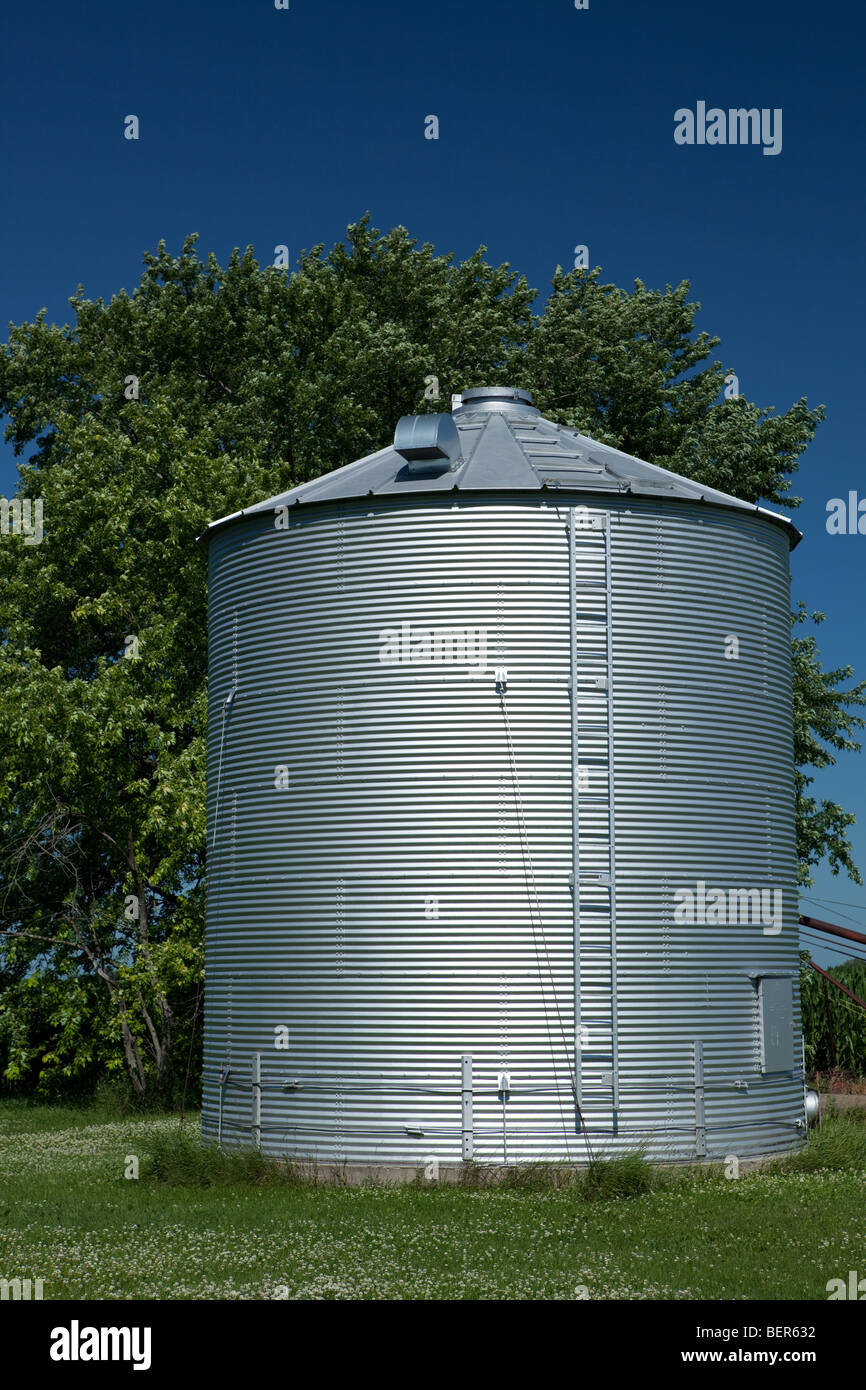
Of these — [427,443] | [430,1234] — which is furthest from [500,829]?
[430,1234]

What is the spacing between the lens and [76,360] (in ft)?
128

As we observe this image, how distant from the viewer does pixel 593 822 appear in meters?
17.4

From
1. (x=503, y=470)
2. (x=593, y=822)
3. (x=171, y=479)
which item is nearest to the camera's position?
(x=593, y=822)

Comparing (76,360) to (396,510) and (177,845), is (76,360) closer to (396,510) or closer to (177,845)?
(177,845)

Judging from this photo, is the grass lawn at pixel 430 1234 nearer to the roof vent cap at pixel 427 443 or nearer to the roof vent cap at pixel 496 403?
the roof vent cap at pixel 427 443

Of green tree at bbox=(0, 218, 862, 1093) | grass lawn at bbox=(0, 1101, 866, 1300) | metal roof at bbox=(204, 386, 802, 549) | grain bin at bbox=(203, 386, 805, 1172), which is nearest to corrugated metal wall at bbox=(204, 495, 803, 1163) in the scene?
grain bin at bbox=(203, 386, 805, 1172)

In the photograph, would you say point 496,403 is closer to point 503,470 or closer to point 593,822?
point 503,470

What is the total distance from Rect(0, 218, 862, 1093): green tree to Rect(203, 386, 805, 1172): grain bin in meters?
9.49

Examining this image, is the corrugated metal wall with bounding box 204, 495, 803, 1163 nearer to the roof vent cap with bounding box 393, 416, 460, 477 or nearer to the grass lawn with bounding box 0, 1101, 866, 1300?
the roof vent cap with bounding box 393, 416, 460, 477

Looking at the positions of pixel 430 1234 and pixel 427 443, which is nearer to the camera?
pixel 430 1234

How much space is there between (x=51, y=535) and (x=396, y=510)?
15230 mm

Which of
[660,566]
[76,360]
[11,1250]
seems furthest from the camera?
[76,360]

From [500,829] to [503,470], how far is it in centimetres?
453
